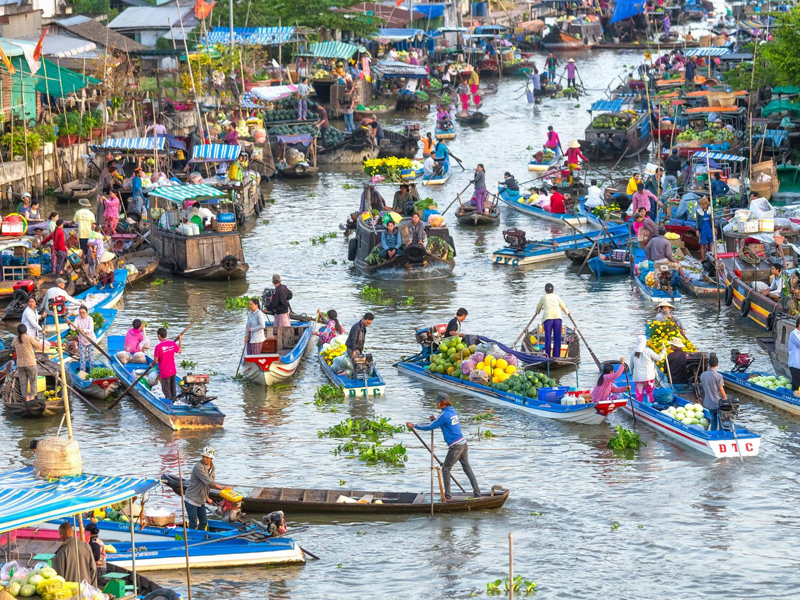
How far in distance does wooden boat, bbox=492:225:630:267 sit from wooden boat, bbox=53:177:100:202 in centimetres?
1329

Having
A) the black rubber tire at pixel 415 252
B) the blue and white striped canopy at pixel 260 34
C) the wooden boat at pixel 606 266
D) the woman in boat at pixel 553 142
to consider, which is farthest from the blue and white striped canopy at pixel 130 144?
the blue and white striped canopy at pixel 260 34

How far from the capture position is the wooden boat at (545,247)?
34031 millimetres

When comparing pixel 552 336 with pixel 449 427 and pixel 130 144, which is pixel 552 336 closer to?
pixel 449 427

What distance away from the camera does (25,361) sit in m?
22.0

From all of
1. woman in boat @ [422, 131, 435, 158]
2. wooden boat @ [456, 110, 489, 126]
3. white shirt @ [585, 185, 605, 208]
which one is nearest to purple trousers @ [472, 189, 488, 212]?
white shirt @ [585, 185, 605, 208]

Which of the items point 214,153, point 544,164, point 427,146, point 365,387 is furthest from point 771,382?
point 427,146

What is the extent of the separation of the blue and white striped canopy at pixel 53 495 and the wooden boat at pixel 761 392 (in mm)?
11654

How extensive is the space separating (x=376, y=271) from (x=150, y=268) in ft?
16.6

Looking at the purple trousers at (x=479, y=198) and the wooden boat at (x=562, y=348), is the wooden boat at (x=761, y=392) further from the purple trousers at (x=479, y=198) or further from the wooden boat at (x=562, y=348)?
the purple trousers at (x=479, y=198)

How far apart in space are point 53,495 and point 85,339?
Answer: 10.4 meters

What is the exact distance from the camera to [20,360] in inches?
866

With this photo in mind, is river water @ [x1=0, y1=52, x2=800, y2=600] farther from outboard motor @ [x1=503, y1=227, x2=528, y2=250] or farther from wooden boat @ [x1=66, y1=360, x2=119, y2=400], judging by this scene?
outboard motor @ [x1=503, y1=227, x2=528, y2=250]

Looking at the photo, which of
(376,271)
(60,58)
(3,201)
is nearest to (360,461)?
(376,271)

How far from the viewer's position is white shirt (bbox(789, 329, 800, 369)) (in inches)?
858
